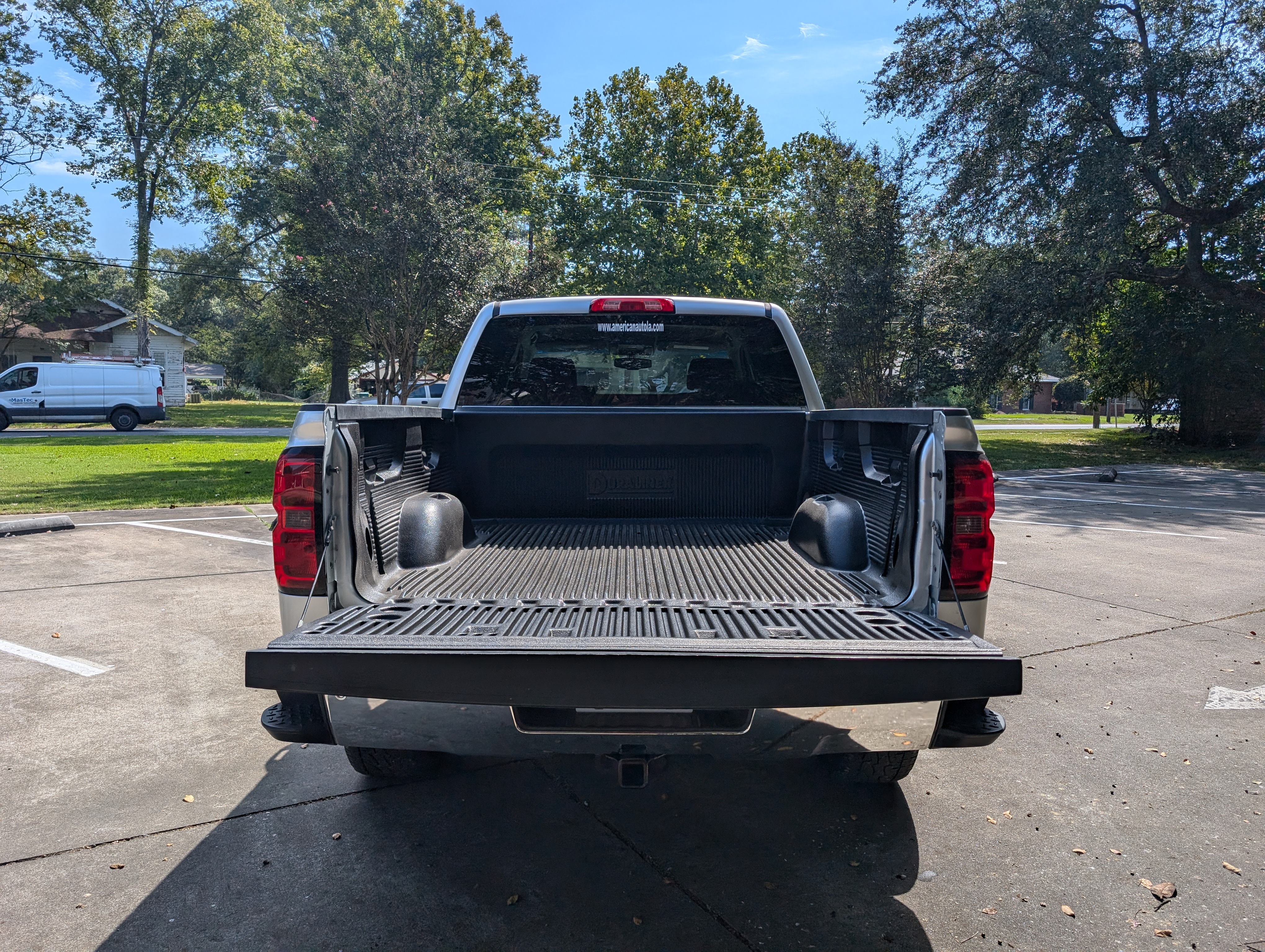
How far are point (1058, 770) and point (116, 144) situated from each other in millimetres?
40775

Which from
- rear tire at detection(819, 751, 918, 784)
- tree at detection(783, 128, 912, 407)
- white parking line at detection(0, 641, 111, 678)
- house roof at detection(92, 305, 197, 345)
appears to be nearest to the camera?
rear tire at detection(819, 751, 918, 784)

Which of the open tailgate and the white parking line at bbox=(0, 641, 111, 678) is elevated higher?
the open tailgate

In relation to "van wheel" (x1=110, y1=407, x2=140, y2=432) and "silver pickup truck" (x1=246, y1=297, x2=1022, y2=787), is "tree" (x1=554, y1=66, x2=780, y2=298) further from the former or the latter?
"silver pickup truck" (x1=246, y1=297, x2=1022, y2=787)

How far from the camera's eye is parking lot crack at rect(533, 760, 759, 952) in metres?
2.43

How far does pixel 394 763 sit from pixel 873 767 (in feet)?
6.10

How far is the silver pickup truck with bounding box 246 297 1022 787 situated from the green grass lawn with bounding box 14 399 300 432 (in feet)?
60.4

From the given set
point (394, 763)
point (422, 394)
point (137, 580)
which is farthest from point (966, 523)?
point (422, 394)

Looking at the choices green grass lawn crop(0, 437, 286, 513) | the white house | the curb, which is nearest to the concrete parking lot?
the curb

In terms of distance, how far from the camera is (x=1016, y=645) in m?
5.27

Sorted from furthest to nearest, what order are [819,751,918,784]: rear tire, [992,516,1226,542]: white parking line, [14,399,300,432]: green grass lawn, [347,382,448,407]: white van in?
[14,399,300,432]: green grass lawn → [347,382,448,407]: white van → [992,516,1226,542]: white parking line → [819,751,918,784]: rear tire

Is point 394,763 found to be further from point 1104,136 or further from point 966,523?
point 1104,136

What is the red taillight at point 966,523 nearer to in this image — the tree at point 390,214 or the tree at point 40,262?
the tree at point 390,214

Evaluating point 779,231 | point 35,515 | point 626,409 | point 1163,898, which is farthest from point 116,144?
point 1163,898

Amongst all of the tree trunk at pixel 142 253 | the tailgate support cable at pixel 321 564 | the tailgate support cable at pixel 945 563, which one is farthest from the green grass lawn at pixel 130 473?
the tree trunk at pixel 142 253
